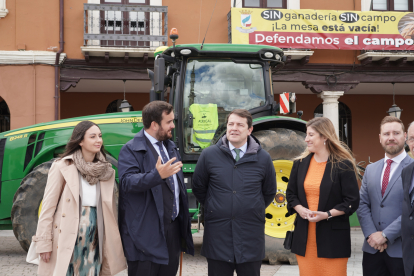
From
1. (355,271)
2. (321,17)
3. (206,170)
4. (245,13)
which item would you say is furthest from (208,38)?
(206,170)

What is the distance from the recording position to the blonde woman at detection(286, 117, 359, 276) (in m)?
2.98

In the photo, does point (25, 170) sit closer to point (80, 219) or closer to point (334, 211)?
point (80, 219)

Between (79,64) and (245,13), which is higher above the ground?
(245,13)

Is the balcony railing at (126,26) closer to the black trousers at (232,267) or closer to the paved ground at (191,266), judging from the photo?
the paved ground at (191,266)

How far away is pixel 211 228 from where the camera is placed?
117 inches

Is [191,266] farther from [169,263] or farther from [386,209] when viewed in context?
[386,209]

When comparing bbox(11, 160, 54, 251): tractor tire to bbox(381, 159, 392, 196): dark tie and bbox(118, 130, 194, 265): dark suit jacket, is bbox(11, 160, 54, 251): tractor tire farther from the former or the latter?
bbox(381, 159, 392, 196): dark tie

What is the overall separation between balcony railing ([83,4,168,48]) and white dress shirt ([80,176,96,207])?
7941 mm

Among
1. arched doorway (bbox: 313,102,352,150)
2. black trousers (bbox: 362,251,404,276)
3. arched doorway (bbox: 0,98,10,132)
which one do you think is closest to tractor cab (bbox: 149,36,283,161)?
black trousers (bbox: 362,251,404,276)

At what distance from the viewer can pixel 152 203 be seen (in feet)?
9.30

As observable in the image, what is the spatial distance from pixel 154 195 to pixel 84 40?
→ 8304mm

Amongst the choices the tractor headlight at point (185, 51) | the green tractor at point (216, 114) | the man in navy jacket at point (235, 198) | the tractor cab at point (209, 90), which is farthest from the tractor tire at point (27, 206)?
the man in navy jacket at point (235, 198)

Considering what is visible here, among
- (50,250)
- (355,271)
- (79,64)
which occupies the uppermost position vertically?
(79,64)

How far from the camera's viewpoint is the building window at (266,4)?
37.8ft
